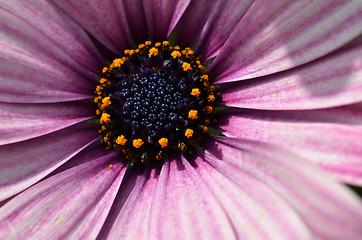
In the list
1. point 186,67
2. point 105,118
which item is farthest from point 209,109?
point 105,118

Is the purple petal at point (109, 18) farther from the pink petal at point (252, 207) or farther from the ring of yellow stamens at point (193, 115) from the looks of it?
the pink petal at point (252, 207)

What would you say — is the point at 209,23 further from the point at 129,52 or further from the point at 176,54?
the point at 129,52

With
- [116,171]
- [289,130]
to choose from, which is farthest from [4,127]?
[289,130]

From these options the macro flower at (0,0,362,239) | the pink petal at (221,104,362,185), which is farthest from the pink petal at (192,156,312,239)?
the pink petal at (221,104,362,185)

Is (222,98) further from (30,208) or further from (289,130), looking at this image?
(30,208)

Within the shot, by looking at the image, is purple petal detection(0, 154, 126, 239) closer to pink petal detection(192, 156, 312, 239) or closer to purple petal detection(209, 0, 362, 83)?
pink petal detection(192, 156, 312, 239)

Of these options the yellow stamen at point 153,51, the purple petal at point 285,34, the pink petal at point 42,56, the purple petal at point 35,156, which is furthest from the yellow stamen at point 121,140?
the purple petal at point 285,34
